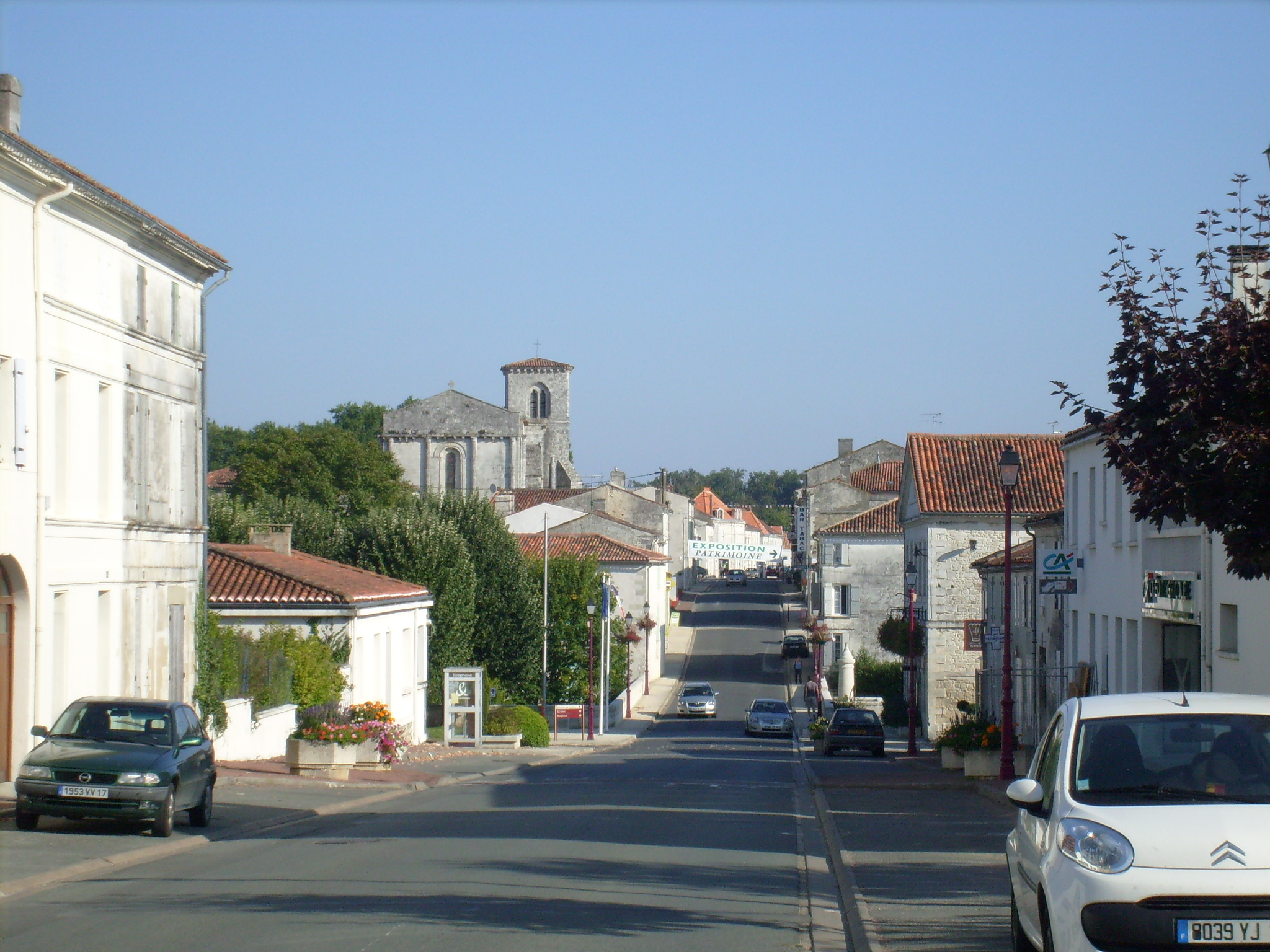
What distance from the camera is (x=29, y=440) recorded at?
18.9 m

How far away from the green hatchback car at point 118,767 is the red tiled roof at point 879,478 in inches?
3159

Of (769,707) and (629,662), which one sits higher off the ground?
(629,662)

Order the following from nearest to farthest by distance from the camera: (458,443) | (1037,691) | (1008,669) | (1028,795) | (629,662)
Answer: (1028,795) → (1008,669) → (1037,691) → (629,662) → (458,443)

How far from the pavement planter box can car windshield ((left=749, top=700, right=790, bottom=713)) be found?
28011 millimetres

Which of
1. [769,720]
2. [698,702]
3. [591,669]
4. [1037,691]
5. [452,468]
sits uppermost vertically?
[452,468]

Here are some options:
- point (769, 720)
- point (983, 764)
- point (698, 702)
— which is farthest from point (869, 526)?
point (983, 764)

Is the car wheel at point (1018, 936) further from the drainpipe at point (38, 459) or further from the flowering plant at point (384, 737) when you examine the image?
the flowering plant at point (384, 737)

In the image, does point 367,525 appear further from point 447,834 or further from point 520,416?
point 520,416

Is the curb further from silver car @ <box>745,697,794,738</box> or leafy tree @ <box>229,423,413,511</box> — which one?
leafy tree @ <box>229,423,413,511</box>

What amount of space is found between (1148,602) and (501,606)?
3149 centimetres

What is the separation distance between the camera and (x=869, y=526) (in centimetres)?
6781

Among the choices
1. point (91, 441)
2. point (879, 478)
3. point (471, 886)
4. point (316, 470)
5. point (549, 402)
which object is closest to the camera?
point (471, 886)

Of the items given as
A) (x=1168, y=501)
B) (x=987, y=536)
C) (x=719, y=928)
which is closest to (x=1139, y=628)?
(x=1168, y=501)

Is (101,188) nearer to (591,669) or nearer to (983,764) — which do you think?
(983,764)
